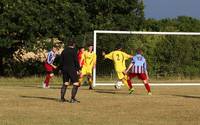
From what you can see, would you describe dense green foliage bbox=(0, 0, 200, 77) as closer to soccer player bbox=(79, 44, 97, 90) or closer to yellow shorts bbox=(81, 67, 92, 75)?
soccer player bbox=(79, 44, 97, 90)

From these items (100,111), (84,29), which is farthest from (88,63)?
(84,29)

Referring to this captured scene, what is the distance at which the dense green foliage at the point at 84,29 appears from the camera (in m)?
36.0

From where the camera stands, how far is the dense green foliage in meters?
36.0

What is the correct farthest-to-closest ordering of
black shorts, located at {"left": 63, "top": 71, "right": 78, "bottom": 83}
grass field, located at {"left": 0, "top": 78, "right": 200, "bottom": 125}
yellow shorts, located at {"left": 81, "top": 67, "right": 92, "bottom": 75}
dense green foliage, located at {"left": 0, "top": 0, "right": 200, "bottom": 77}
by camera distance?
dense green foliage, located at {"left": 0, "top": 0, "right": 200, "bottom": 77} < yellow shorts, located at {"left": 81, "top": 67, "right": 92, "bottom": 75} < black shorts, located at {"left": 63, "top": 71, "right": 78, "bottom": 83} < grass field, located at {"left": 0, "top": 78, "right": 200, "bottom": 125}

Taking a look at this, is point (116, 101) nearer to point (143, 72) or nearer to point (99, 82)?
point (143, 72)

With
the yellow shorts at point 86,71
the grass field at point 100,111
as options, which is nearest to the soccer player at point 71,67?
the grass field at point 100,111

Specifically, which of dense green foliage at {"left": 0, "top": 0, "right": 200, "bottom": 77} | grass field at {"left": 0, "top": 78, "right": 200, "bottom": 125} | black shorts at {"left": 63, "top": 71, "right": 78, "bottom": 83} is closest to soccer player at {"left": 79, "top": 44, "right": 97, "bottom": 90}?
grass field at {"left": 0, "top": 78, "right": 200, "bottom": 125}

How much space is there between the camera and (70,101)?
19.4 metres

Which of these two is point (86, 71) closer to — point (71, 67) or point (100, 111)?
point (71, 67)

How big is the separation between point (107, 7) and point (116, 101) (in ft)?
65.4

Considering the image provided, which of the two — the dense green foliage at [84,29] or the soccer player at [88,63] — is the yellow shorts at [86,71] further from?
the dense green foliage at [84,29]

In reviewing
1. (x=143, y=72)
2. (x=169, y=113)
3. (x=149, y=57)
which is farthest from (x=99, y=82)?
(x=169, y=113)

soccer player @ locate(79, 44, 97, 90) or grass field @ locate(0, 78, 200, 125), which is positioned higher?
soccer player @ locate(79, 44, 97, 90)

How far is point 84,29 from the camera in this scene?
126 feet
